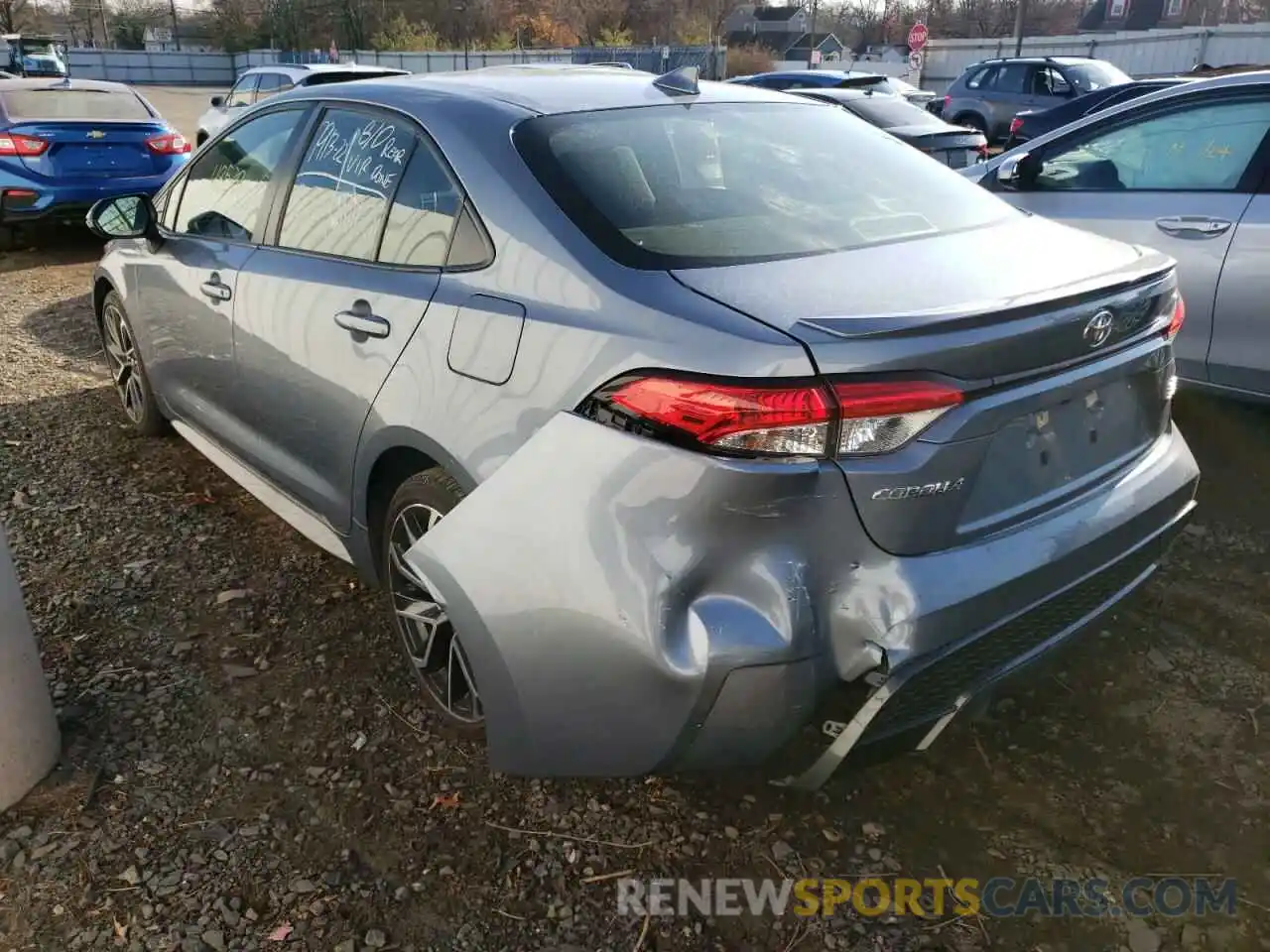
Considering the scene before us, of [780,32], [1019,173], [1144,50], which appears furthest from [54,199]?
[780,32]

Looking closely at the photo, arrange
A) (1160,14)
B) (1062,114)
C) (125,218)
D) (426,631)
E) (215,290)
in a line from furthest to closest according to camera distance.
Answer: (1160,14) → (1062,114) → (125,218) → (215,290) → (426,631)

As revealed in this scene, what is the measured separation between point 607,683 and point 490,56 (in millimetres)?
46145

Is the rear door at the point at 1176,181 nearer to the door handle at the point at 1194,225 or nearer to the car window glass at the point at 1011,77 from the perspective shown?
the door handle at the point at 1194,225

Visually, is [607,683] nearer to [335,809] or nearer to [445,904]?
[445,904]

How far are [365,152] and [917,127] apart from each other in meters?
8.91

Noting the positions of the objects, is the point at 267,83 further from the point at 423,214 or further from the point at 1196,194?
the point at 423,214

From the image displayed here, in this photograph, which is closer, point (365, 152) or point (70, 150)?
point (365, 152)

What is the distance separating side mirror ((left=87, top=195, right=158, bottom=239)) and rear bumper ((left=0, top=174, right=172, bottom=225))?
15.7ft

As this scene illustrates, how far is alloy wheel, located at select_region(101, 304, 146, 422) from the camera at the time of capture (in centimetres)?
447

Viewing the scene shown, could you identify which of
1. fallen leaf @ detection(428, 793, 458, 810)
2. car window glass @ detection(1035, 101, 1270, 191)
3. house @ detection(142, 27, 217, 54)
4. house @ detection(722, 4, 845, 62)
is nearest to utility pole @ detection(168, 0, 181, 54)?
house @ detection(142, 27, 217, 54)

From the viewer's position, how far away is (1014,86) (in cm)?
1692

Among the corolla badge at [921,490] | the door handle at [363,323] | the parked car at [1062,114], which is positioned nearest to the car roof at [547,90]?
the door handle at [363,323]

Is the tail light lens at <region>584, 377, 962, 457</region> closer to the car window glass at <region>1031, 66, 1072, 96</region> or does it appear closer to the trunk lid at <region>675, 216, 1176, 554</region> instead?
the trunk lid at <region>675, 216, 1176, 554</region>

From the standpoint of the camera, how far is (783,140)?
2.79 metres
